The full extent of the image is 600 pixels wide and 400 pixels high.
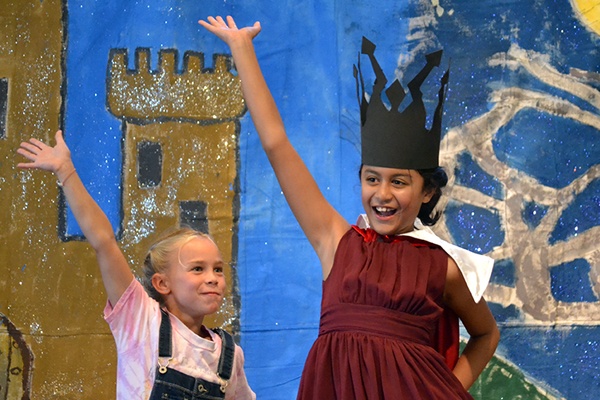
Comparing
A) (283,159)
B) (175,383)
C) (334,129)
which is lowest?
(175,383)

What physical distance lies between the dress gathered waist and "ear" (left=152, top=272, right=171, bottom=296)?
→ 21.8 inches

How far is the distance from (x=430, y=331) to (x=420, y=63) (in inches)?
53.7

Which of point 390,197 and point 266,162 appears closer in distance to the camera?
point 390,197

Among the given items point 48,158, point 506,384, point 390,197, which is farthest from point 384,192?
point 506,384

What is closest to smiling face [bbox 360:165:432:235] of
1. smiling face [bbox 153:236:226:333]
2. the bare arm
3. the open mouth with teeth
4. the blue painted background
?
the open mouth with teeth

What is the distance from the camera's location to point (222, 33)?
5.85 ft

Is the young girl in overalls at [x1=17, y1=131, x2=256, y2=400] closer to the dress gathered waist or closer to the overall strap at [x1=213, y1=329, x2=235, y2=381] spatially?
the overall strap at [x1=213, y1=329, x2=235, y2=381]

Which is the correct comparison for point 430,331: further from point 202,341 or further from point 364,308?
point 202,341

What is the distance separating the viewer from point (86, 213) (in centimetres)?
188

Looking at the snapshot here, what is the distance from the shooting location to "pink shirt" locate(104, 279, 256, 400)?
1.92 meters

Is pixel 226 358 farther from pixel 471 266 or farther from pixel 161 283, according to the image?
pixel 471 266

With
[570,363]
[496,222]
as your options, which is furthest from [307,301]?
[570,363]

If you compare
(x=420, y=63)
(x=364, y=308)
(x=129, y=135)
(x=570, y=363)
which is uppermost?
(x=420, y=63)

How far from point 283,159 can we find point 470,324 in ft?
1.71
